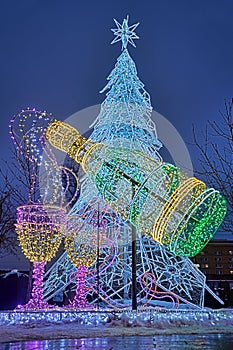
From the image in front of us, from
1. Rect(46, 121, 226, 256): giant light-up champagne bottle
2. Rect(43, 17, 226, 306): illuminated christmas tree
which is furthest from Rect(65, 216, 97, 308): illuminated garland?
Rect(46, 121, 226, 256): giant light-up champagne bottle

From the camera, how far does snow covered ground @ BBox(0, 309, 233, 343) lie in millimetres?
9922

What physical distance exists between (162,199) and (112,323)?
336 cm

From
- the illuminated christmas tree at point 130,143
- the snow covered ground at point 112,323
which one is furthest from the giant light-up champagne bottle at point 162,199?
the illuminated christmas tree at point 130,143

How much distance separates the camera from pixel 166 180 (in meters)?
10.3

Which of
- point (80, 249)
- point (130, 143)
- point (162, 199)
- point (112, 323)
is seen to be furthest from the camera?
point (130, 143)

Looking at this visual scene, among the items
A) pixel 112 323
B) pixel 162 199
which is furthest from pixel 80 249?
pixel 162 199

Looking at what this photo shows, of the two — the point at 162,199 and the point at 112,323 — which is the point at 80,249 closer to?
the point at 112,323

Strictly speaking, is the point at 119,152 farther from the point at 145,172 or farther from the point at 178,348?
the point at 178,348

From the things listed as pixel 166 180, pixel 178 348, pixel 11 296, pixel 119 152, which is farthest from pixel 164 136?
pixel 178 348

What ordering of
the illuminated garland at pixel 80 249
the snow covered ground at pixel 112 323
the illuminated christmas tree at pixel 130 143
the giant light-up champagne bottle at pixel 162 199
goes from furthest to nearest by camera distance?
1. the illuminated christmas tree at pixel 130 143
2. the illuminated garland at pixel 80 249
3. the snow covered ground at pixel 112 323
4. the giant light-up champagne bottle at pixel 162 199

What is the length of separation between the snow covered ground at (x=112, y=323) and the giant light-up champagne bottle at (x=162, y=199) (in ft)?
6.36

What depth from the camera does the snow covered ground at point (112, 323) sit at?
992 centimetres

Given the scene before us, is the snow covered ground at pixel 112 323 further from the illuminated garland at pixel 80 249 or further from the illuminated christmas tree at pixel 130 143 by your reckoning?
the illuminated christmas tree at pixel 130 143

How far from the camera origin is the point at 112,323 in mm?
10789
